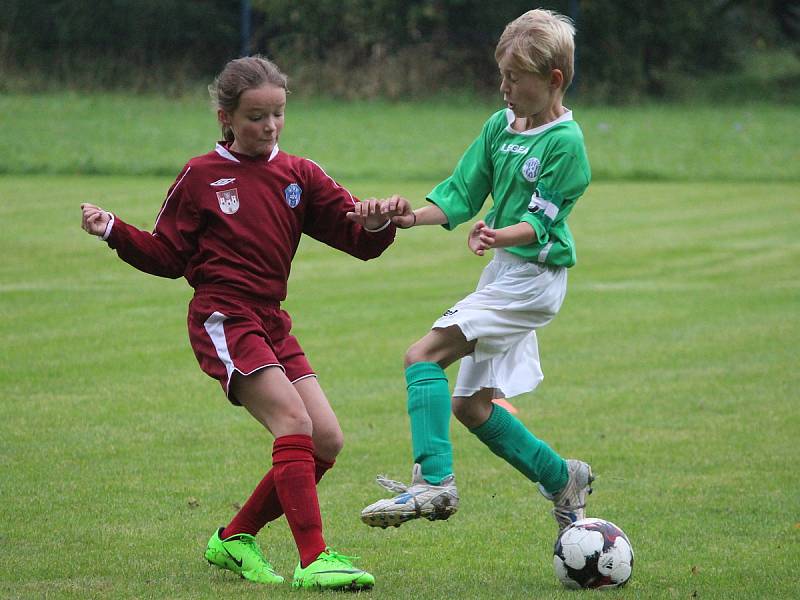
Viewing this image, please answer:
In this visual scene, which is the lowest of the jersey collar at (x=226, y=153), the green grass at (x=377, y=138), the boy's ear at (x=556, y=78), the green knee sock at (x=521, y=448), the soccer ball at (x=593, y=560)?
the green grass at (x=377, y=138)

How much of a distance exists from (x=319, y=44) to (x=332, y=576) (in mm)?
29796

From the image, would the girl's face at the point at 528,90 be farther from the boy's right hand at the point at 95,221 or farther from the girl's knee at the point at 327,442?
the boy's right hand at the point at 95,221

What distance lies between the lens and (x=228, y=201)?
486cm

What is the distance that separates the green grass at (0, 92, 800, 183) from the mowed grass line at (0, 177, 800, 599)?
7.23 meters

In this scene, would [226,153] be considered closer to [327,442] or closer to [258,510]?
[327,442]

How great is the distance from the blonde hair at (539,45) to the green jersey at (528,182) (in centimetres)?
23

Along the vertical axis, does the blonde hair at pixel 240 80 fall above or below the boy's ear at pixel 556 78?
below

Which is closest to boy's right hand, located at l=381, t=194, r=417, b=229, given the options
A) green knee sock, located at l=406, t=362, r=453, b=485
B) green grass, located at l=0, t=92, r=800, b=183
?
green knee sock, located at l=406, t=362, r=453, b=485

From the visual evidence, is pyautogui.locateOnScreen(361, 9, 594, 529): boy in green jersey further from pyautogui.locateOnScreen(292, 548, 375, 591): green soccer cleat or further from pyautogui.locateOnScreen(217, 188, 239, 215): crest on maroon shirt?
pyautogui.locateOnScreen(217, 188, 239, 215): crest on maroon shirt

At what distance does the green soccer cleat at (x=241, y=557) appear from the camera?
4914 mm

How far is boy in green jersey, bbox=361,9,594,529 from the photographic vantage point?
4.89 metres

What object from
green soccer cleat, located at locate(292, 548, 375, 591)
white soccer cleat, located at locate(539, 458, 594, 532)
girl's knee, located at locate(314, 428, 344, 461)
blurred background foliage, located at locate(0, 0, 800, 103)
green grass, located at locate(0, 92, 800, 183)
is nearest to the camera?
green soccer cleat, located at locate(292, 548, 375, 591)

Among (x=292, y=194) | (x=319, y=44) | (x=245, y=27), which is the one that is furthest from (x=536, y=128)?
(x=319, y=44)

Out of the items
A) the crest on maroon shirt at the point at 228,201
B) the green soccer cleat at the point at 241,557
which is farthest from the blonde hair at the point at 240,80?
the green soccer cleat at the point at 241,557
